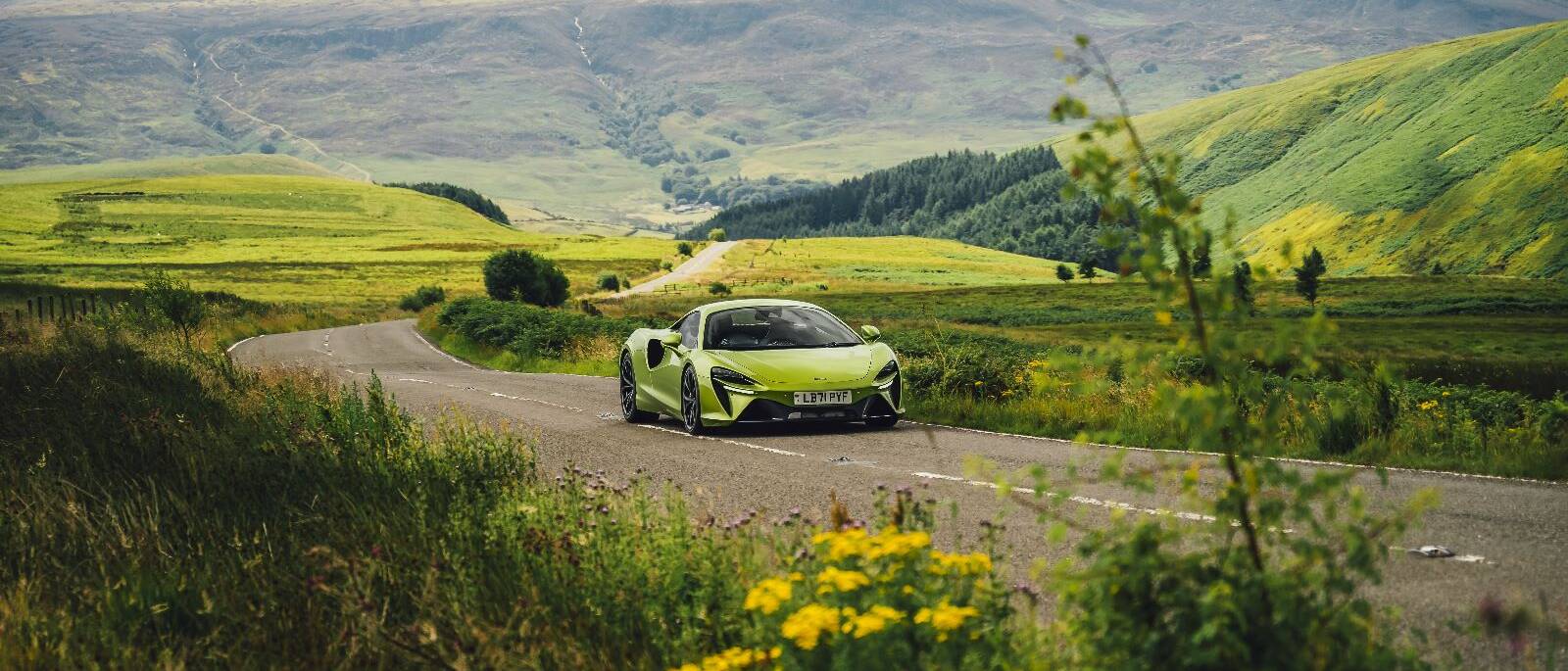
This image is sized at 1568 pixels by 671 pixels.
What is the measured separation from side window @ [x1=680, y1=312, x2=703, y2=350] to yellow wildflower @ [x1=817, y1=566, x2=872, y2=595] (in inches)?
488

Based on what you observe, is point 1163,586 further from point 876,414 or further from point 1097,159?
point 876,414

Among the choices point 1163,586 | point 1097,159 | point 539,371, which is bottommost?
point 539,371

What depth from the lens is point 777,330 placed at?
17.0 metres

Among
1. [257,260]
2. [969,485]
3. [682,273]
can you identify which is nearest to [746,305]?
[969,485]

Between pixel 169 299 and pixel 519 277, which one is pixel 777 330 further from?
pixel 519 277

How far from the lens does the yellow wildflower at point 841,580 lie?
13.7ft

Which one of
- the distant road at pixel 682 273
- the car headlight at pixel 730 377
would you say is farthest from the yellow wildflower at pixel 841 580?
the distant road at pixel 682 273

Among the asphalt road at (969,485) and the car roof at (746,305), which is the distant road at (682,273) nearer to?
the car roof at (746,305)

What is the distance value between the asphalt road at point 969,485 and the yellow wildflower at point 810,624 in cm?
122

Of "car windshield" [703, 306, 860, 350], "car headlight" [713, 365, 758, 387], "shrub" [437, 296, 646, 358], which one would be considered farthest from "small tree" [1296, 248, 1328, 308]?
"car headlight" [713, 365, 758, 387]

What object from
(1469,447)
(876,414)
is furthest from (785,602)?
(876,414)

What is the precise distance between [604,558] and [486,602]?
2.01ft

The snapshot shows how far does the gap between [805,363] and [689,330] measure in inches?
86.2

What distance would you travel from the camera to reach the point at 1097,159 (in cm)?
404
